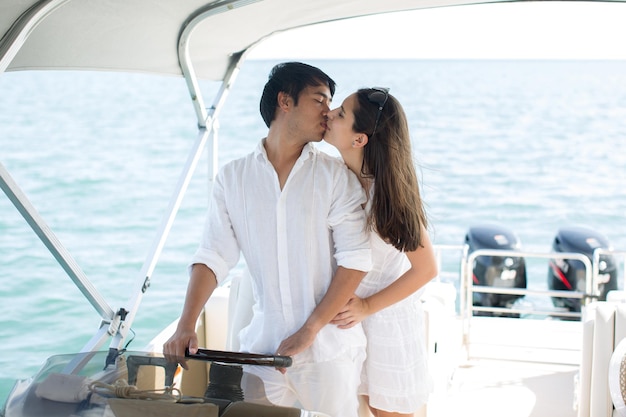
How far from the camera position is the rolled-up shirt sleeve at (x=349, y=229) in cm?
200

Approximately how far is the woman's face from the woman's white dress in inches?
10.7

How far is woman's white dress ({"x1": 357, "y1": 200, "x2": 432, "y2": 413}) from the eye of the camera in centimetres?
212

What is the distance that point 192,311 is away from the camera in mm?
2076

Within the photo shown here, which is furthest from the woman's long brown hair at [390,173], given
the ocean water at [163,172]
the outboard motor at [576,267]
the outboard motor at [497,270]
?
the ocean water at [163,172]

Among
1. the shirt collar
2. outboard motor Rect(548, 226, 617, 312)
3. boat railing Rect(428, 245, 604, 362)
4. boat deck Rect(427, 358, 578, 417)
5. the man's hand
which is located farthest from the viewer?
outboard motor Rect(548, 226, 617, 312)

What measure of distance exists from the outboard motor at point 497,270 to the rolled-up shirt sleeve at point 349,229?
4.42 metres

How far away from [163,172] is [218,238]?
18.6m

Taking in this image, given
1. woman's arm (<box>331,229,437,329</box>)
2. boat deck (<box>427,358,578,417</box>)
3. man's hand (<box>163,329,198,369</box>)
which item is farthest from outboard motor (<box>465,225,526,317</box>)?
man's hand (<box>163,329,198,369</box>)

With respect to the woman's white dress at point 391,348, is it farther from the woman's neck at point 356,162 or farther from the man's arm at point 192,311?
the man's arm at point 192,311

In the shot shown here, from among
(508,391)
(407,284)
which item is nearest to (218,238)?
(407,284)

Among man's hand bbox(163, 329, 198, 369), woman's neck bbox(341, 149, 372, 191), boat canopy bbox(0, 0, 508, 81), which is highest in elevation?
boat canopy bbox(0, 0, 508, 81)

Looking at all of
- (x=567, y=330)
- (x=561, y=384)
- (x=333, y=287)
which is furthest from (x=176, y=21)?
(x=567, y=330)

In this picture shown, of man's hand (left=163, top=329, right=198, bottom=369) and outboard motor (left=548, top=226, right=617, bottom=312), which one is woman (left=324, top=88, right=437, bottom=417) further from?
outboard motor (left=548, top=226, right=617, bottom=312)

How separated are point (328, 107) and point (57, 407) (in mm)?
1014
